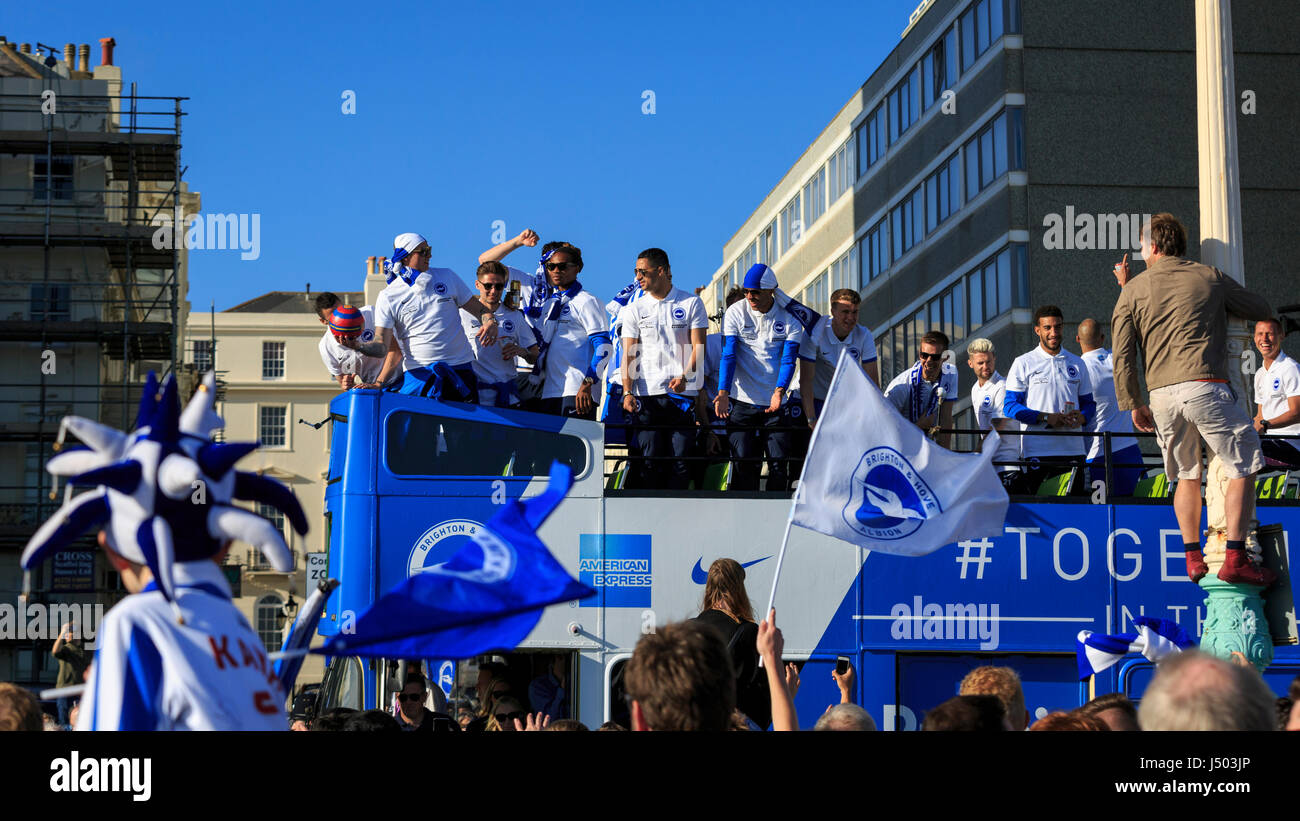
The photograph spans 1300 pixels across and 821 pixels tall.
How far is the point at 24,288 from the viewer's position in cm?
4150

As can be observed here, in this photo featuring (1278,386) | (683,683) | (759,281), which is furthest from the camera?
(1278,386)

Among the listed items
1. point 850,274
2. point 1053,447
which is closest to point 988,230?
point 850,274

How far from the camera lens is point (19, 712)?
4035 mm

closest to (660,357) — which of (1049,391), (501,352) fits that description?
(501,352)

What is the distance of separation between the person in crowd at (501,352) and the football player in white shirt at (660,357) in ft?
2.38

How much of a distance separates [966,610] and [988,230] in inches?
932

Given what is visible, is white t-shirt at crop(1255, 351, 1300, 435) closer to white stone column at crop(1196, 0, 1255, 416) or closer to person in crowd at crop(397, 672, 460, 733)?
white stone column at crop(1196, 0, 1255, 416)

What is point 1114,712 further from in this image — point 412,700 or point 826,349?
point 826,349

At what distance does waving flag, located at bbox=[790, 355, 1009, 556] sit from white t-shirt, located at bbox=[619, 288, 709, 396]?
262 cm

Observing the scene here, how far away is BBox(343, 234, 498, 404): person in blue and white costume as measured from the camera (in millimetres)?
11219

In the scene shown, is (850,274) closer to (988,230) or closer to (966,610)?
(988,230)

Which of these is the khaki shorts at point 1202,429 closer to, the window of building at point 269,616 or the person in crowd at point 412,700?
the person in crowd at point 412,700

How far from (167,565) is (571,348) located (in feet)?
28.2

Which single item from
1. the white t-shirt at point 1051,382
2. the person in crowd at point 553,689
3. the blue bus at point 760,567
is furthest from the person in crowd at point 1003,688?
the white t-shirt at point 1051,382
